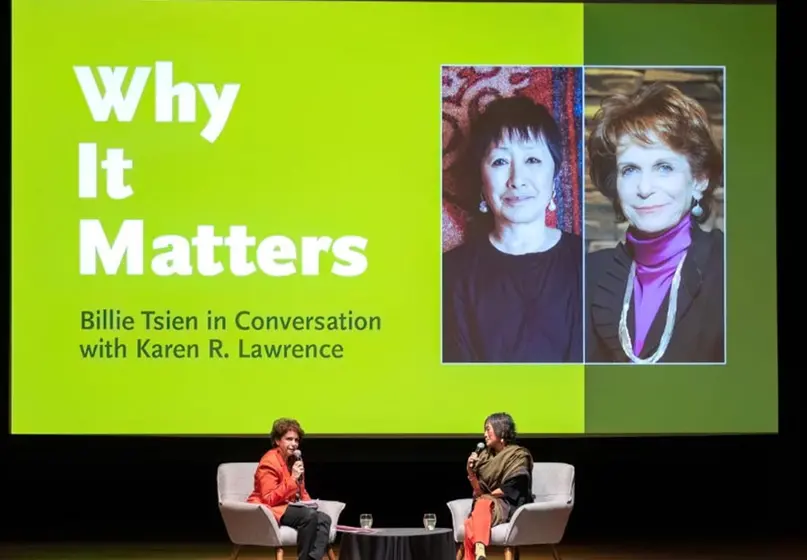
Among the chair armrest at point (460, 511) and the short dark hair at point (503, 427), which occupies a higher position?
the short dark hair at point (503, 427)

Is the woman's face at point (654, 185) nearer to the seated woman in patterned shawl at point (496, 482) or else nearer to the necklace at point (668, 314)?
the necklace at point (668, 314)

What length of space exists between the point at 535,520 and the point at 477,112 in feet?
8.37

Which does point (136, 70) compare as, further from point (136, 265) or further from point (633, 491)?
point (633, 491)

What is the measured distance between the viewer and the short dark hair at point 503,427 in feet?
21.1

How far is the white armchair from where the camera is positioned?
20.5 feet

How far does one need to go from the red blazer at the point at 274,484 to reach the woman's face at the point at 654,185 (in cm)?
265

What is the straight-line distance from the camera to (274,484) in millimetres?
6344

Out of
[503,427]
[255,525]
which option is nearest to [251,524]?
[255,525]

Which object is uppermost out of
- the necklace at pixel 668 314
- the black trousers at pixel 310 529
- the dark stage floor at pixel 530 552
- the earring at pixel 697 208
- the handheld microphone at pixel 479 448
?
the earring at pixel 697 208

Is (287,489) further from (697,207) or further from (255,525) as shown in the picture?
(697,207)

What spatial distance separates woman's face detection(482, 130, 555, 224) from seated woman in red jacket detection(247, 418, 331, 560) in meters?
2.03

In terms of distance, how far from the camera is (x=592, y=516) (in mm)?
8445

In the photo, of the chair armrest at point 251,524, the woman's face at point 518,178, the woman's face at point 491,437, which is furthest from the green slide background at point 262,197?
the chair armrest at point 251,524
